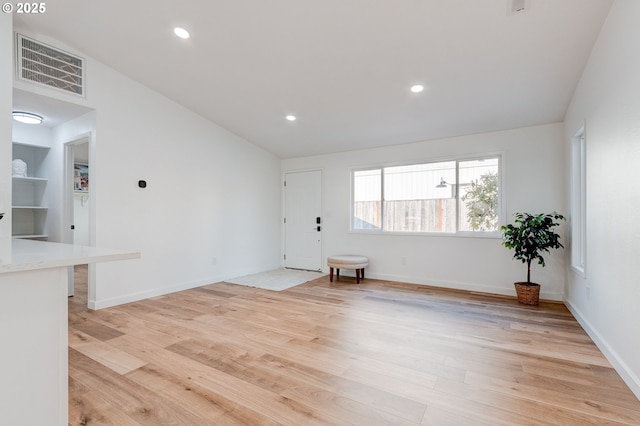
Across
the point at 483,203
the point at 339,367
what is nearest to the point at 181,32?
the point at 339,367

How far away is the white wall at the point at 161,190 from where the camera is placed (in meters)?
3.72

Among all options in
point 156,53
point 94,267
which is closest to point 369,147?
point 156,53

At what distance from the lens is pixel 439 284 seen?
190 inches

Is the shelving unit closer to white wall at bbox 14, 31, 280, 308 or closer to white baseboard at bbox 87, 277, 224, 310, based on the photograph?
white wall at bbox 14, 31, 280, 308

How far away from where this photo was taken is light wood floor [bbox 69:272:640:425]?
1735 millimetres

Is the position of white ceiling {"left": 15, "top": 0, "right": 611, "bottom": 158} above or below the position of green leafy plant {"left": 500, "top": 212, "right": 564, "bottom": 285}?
above

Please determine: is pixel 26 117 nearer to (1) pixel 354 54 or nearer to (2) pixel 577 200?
(1) pixel 354 54

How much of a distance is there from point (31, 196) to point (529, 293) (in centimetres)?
707

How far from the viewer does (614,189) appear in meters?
2.31

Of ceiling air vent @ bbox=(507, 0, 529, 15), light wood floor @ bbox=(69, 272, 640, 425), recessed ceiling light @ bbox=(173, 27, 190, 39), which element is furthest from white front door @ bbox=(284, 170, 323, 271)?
ceiling air vent @ bbox=(507, 0, 529, 15)

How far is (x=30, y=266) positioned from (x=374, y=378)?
78.4 inches

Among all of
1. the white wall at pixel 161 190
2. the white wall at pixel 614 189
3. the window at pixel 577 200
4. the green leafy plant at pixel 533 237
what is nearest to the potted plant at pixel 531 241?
the green leafy plant at pixel 533 237

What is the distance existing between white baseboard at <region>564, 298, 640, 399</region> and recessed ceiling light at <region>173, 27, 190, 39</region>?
456 centimetres

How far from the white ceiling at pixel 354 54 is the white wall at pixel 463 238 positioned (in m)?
0.29
